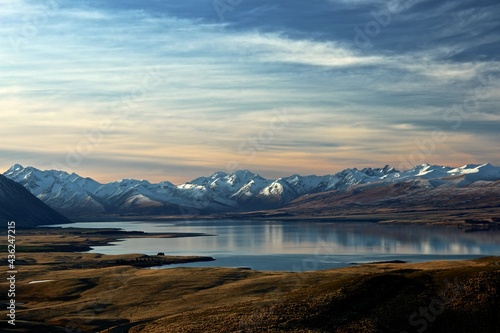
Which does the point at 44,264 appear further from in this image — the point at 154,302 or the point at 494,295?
the point at 494,295

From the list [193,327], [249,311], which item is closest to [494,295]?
[249,311]

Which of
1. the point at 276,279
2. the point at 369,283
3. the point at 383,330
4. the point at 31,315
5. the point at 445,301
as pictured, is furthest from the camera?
the point at 276,279

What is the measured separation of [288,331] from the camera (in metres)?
67.6

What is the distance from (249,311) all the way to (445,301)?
22.8 meters

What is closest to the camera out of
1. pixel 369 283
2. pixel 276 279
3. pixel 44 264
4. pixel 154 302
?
pixel 369 283

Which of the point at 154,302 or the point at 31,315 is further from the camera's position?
the point at 154,302

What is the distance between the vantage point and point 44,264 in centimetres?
17125

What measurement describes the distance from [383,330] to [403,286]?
10.1 metres

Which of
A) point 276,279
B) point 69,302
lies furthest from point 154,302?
point 276,279

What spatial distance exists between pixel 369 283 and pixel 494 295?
1413 centimetres

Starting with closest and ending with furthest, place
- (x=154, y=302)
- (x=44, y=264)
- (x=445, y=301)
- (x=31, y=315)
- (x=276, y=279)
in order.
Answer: (x=445, y=301)
(x=31, y=315)
(x=154, y=302)
(x=276, y=279)
(x=44, y=264)

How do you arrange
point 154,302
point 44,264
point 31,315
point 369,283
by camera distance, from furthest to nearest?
point 44,264
point 154,302
point 31,315
point 369,283

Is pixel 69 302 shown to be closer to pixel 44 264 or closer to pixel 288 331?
pixel 288 331

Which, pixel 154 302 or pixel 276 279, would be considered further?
pixel 276 279
